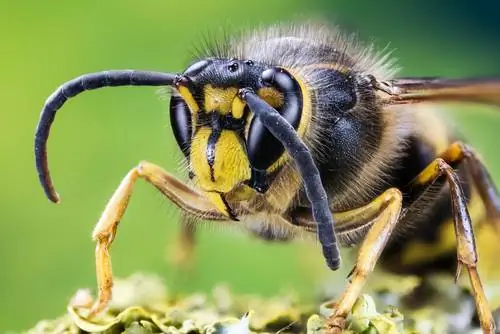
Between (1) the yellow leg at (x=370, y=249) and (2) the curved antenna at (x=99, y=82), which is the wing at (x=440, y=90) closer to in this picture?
(1) the yellow leg at (x=370, y=249)

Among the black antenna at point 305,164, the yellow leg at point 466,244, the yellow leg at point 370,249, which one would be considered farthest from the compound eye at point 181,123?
the yellow leg at point 466,244

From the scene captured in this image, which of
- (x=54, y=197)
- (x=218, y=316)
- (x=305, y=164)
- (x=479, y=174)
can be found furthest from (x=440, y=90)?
(x=54, y=197)

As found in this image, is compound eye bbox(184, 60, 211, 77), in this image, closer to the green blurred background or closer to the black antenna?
the black antenna

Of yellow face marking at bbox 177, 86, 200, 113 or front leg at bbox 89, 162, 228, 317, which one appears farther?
front leg at bbox 89, 162, 228, 317

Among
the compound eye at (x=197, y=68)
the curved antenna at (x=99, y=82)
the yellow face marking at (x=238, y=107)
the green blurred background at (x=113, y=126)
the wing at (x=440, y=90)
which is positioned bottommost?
the green blurred background at (x=113, y=126)

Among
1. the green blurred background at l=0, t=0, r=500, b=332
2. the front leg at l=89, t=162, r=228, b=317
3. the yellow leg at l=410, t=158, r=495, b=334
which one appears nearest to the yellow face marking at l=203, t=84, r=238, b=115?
the front leg at l=89, t=162, r=228, b=317

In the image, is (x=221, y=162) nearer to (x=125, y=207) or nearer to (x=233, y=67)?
(x=233, y=67)
